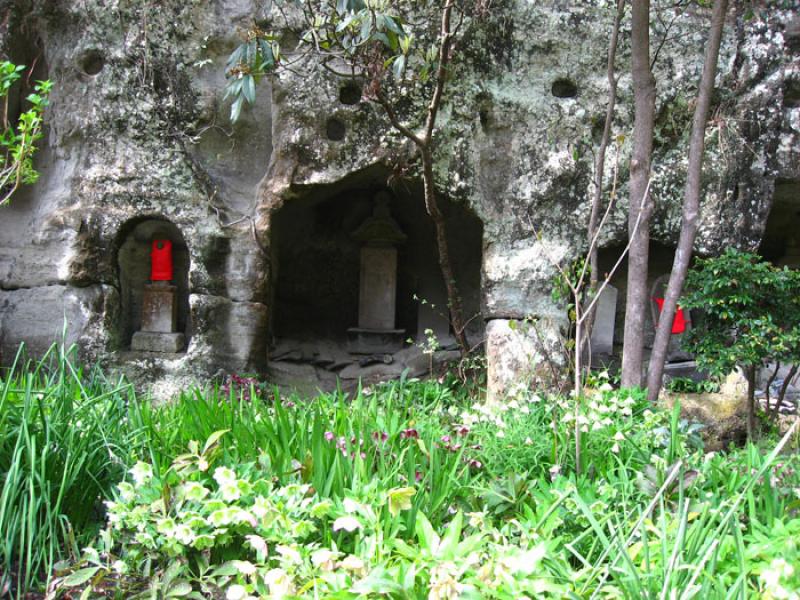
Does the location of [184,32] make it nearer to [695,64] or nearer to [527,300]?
[527,300]

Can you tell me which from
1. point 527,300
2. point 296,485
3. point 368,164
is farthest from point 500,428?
point 368,164

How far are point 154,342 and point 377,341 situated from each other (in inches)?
106

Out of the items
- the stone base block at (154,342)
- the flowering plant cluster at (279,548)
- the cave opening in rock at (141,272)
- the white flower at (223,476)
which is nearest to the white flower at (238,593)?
the flowering plant cluster at (279,548)

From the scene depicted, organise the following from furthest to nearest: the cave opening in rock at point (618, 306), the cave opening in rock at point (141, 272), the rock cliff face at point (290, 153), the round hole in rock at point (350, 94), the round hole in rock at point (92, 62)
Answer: the cave opening in rock at point (618, 306), the cave opening in rock at point (141, 272), the round hole in rock at point (92, 62), the round hole in rock at point (350, 94), the rock cliff face at point (290, 153)

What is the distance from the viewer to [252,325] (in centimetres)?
647

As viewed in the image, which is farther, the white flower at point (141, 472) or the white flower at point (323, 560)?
the white flower at point (141, 472)

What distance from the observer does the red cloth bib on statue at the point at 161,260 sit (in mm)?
6957

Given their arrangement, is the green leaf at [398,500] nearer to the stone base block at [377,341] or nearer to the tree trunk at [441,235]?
the tree trunk at [441,235]

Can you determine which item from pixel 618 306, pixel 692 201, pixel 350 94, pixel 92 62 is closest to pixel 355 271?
pixel 350 94

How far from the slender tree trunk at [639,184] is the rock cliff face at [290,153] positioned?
143 centimetres

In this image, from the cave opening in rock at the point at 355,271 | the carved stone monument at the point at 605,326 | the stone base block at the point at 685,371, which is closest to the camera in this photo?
the stone base block at the point at 685,371

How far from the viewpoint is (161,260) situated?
275 inches

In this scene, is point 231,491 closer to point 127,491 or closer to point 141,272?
point 127,491

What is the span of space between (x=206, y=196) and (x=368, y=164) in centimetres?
159
